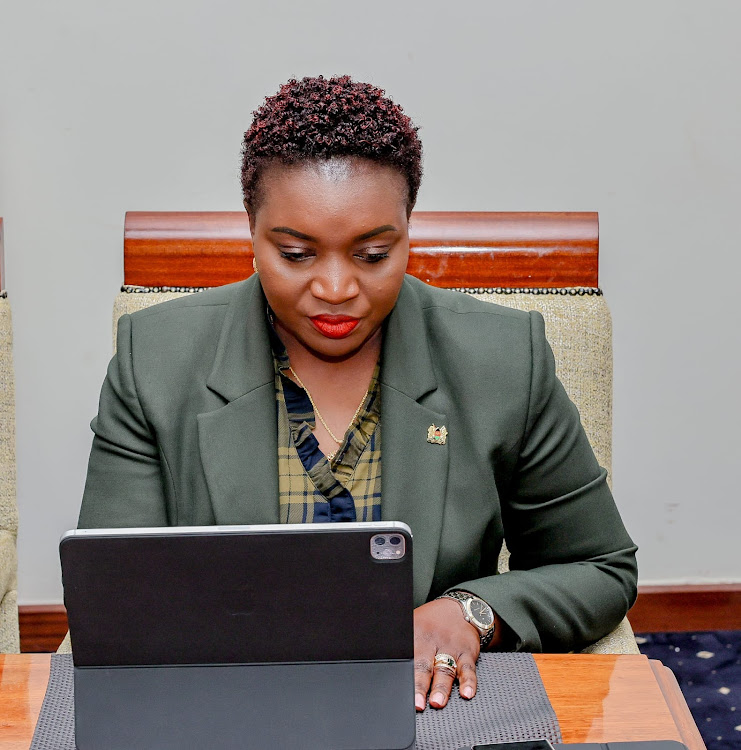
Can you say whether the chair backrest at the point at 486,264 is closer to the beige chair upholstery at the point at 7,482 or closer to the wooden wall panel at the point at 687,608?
the beige chair upholstery at the point at 7,482

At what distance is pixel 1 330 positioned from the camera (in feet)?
5.20

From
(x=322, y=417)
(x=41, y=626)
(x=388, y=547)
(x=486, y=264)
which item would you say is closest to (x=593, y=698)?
(x=388, y=547)

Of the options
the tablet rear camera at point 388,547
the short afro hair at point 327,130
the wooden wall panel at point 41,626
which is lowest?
the wooden wall panel at point 41,626

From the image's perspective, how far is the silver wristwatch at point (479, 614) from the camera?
113cm

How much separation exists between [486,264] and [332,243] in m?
0.52

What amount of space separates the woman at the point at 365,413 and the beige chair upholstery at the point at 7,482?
13.4 inches

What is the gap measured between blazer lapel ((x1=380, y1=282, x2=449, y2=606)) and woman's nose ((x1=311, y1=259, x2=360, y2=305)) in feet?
0.68

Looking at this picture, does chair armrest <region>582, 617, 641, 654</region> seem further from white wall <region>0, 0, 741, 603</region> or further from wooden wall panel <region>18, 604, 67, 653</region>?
wooden wall panel <region>18, 604, 67, 653</region>

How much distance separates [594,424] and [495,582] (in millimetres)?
458

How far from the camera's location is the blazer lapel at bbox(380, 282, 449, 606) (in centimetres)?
125

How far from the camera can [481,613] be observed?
1148 millimetres

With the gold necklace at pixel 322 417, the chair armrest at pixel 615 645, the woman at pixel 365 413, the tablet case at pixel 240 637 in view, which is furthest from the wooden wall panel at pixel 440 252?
the tablet case at pixel 240 637

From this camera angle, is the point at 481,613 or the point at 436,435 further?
the point at 436,435

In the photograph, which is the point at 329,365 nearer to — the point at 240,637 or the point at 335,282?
the point at 335,282
